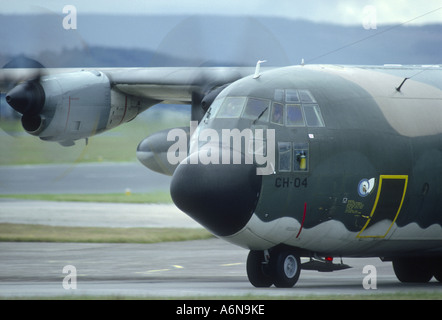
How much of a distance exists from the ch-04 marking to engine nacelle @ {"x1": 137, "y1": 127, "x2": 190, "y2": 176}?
8.22m

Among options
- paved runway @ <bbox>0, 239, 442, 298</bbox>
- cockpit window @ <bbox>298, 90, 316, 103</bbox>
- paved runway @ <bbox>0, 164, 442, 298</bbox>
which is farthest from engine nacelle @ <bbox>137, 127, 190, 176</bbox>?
cockpit window @ <bbox>298, 90, 316, 103</bbox>

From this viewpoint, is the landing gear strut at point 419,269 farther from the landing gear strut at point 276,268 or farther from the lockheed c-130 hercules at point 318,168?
the landing gear strut at point 276,268

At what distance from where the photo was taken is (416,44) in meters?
39.8

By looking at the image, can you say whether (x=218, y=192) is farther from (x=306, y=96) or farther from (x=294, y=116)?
(x=306, y=96)

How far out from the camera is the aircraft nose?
49.5ft

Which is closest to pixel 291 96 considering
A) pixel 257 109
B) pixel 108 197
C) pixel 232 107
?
pixel 257 109

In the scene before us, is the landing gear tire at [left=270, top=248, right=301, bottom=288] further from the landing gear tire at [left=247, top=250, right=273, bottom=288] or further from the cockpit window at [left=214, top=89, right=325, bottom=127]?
the cockpit window at [left=214, top=89, right=325, bottom=127]

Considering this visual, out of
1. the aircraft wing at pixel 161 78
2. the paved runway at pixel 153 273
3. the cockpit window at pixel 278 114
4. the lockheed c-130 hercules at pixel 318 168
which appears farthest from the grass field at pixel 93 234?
the cockpit window at pixel 278 114

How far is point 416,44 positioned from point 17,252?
2171cm

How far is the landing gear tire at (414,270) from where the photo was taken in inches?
758

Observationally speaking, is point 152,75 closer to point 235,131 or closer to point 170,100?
point 170,100

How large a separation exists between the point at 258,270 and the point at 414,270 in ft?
14.1

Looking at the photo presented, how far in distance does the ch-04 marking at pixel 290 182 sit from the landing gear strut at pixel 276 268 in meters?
1.25

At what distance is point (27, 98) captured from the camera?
828 inches
